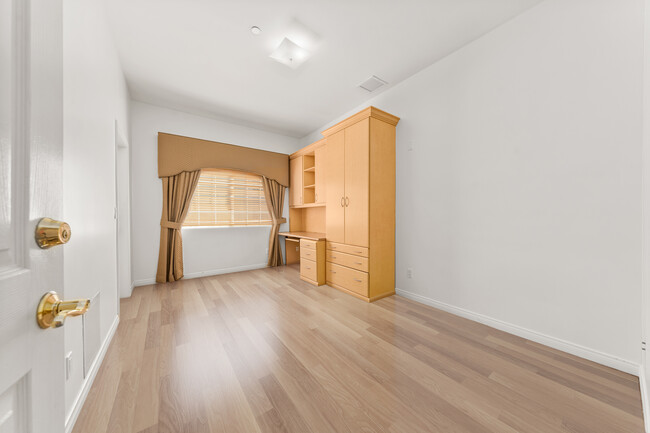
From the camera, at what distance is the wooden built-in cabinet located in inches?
115

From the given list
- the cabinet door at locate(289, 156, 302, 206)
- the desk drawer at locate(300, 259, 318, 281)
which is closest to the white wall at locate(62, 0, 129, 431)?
the desk drawer at locate(300, 259, 318, 281)

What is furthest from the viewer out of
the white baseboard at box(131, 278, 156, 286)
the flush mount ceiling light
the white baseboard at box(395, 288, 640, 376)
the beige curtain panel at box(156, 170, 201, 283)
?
the beige curtain panel at box(156, 170, 201, 283)

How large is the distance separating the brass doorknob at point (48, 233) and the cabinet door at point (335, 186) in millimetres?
2895

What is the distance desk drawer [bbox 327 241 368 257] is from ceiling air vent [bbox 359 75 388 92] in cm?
216

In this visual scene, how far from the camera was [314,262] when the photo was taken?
356cm

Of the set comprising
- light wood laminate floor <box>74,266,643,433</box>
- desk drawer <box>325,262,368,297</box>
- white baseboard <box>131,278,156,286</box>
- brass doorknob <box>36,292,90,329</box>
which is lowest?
light wood laminate floor <box>74,266,643,433</box>

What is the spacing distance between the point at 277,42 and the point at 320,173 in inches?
83.0

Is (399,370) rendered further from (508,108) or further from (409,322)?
(508,108)

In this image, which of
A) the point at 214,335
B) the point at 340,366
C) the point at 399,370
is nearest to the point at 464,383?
the point at 399,370

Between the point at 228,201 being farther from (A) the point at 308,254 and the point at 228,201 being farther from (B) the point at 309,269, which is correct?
(B) the point at 309,269

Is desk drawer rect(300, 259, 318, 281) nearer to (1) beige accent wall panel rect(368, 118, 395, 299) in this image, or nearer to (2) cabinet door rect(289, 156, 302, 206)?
(1) beige accent wall panel rect(368, 118, 395, 299)

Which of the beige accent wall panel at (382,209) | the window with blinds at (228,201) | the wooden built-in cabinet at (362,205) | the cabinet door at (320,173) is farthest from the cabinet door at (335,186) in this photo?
the window with blinds at (228,201)

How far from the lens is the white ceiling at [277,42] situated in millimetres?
2023

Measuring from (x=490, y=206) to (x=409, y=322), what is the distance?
1392 mm
